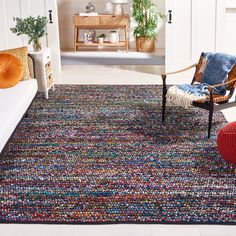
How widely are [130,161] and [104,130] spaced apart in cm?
96

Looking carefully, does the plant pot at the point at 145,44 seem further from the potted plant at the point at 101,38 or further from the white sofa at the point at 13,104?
the white sofa at the point at 13,104

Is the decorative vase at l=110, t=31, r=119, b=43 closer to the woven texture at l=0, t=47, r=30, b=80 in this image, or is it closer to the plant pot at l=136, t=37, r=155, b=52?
the plant pot at l=136, t=37, r=155, b=52

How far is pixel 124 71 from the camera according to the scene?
8984mm

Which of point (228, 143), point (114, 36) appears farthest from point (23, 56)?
point (114, 36)

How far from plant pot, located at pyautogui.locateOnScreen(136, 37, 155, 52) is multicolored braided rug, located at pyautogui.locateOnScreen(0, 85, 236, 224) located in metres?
→ 3.05

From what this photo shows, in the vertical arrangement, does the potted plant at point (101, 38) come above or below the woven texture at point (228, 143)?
above

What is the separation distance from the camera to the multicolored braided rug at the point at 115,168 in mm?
4172

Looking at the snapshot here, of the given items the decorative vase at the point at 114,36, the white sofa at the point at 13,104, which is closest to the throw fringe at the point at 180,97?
the white sofa at the point at 13,104

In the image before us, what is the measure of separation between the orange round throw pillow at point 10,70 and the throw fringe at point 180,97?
1.70 metres

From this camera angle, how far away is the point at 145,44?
32.3 feet

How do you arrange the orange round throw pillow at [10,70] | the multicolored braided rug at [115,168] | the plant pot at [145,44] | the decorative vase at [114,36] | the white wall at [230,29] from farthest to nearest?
the decorative vase at [114,36] < the plant pot at [145,44] < the white wall at [230,29] < the orange round throw pillow at [10,70] < the multicolored braided rug at [115,168]

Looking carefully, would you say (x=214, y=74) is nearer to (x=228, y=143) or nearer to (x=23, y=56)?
(x=228, y=143)

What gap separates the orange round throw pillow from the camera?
20.1ft

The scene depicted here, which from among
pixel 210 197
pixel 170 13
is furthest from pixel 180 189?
pixel 170 13
